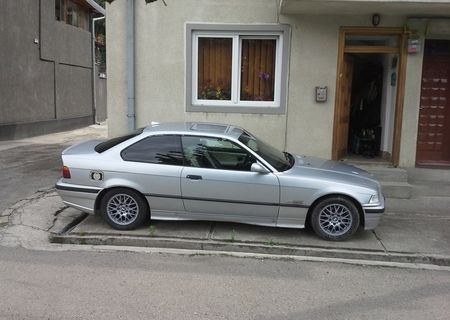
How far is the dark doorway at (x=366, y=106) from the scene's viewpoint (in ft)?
34.0

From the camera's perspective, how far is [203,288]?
4.86m

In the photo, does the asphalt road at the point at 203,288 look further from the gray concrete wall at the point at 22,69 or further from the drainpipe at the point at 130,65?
the gray concrete wall at the point at 22,69

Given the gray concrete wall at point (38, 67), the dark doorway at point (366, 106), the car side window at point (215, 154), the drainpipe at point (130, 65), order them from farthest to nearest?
the gray concrete wall at point (38, 67) < the dark doorway at point (366, 106) < the drainpipe at point (130, 65) < the car side window at point (215, 154)

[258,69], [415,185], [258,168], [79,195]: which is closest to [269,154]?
[258,168]

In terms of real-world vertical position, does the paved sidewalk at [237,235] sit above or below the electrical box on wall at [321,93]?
below

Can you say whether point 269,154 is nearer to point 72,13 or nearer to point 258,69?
point 258,69

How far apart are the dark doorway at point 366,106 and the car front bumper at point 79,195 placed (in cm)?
591

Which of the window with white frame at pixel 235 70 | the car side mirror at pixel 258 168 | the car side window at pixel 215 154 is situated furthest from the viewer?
the window with white frame at pixel 235 70

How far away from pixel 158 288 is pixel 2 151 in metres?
10.8

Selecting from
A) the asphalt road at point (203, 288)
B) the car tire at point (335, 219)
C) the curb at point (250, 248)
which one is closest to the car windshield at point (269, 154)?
the car tire at point (335, 219)

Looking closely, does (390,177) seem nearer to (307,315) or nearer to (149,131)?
(149,131)

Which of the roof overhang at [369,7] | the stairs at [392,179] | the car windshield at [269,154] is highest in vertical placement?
the roof overhang at [369,7]

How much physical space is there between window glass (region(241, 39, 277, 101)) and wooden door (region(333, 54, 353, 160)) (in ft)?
4.23

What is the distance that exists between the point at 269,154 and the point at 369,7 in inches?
137
